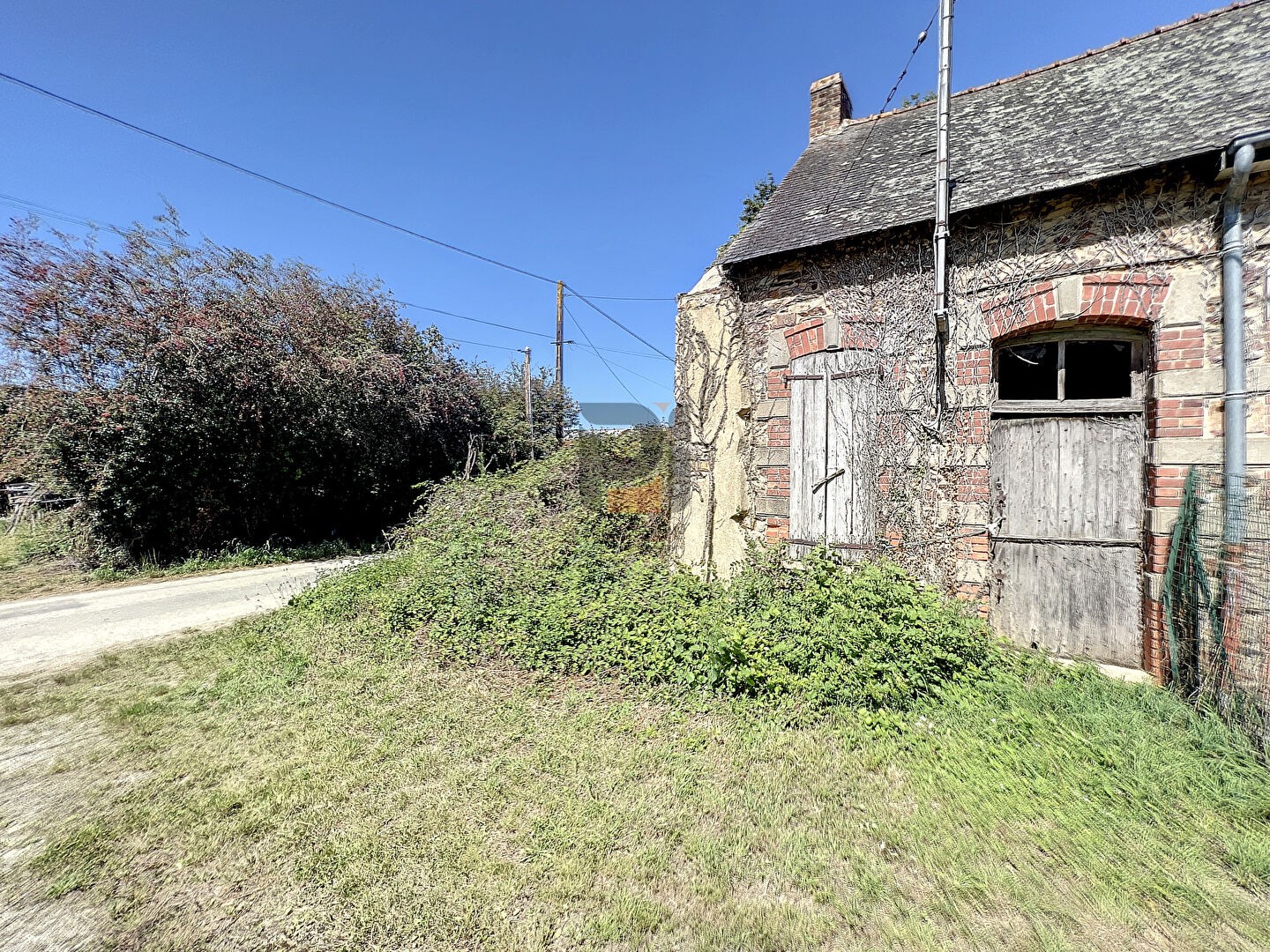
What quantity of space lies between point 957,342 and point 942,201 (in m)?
1.24

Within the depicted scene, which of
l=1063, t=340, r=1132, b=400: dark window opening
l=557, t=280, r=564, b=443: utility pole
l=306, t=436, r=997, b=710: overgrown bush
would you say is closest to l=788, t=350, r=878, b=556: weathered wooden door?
l=306, t=436, r=997, b=710: overgrown bush

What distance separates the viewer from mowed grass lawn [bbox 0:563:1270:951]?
205 cm

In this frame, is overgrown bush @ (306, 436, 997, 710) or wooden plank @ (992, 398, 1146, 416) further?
wooden plank @ (992, 398, 1146, 416)

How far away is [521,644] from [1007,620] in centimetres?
438

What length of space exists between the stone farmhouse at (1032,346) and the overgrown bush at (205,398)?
8136 mm

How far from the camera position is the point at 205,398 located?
8883mm

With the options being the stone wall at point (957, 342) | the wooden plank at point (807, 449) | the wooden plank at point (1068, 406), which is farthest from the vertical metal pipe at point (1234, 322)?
the wooden plank at point (807, 449)

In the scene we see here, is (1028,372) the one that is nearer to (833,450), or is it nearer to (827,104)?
(833,450)

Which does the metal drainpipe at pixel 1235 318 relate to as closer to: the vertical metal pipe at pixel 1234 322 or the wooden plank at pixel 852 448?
the vertical metal pipe at pixel 1234 322

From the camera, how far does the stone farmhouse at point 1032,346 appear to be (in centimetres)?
400

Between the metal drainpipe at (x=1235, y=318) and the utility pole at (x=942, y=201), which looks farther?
the utility pole at (x=942, y=201)

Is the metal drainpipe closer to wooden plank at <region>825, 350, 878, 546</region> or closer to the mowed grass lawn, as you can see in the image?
the mowed grass lawn

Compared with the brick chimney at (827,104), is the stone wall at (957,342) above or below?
below

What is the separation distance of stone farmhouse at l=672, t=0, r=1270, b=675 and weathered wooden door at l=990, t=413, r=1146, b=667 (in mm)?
17
